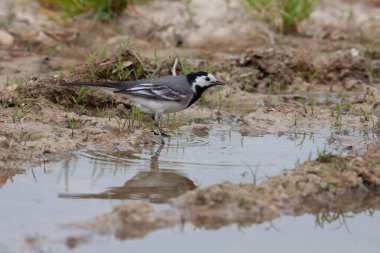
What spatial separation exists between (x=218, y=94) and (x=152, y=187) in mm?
4061

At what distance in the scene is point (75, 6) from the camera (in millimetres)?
13531

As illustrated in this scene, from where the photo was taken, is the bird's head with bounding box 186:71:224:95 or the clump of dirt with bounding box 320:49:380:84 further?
the clump of dirt with bounding box 320:49:380:84

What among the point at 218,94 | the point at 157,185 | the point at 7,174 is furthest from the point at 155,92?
the point at 7,174

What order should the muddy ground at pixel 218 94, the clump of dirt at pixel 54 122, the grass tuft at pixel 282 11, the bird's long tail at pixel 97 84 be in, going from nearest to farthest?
the muddy ground at pixel 218 94
the clump of dirt at pixel 54 122
the bird's long tail at pixel 97 84
the grass tuft at pixel 282 11

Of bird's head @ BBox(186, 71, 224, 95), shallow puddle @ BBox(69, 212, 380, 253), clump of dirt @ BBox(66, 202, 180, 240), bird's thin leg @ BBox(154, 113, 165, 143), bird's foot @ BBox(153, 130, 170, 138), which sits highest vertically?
bird's head @ BBox(186, 71, 224, 95)

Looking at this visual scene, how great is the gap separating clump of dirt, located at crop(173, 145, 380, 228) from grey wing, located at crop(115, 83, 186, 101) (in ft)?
8.16

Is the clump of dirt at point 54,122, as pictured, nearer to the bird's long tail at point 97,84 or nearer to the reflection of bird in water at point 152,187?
the bird's long tail at point 97,84

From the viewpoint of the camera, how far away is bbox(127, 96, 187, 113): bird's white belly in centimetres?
952

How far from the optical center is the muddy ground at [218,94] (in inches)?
271

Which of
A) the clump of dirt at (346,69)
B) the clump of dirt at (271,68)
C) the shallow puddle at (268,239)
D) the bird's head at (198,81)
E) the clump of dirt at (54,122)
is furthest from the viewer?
the clump of dirt at (346,69)

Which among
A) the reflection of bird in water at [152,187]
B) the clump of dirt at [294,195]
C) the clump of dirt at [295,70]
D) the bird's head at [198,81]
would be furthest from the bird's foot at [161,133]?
the clump of dirt at [295,70]

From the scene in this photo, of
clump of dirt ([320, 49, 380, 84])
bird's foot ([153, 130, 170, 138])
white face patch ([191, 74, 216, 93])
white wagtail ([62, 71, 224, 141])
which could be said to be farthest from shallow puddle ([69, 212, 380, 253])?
clump of dirt ([320, 49, 380, 84])

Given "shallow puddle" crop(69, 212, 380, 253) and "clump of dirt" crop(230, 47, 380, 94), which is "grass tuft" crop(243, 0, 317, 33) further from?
"shallow puddle" crop(69, 212, 380, 253)

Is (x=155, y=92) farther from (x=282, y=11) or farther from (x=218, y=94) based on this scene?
(x=282, y=11)
